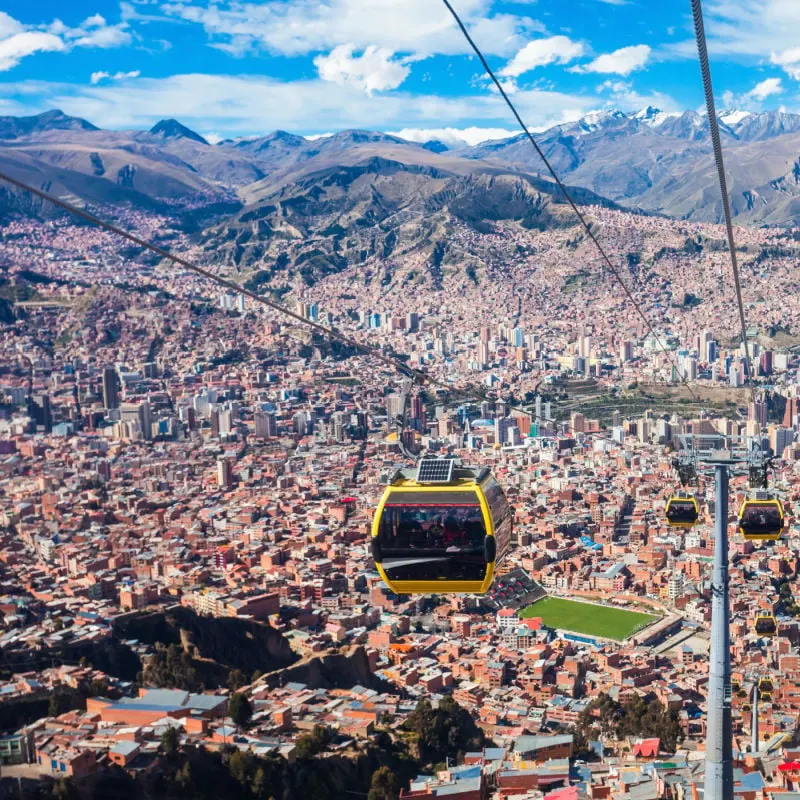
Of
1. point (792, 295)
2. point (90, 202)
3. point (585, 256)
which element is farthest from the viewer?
point (90, 202)

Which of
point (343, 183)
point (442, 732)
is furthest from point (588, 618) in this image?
point (343, 183)

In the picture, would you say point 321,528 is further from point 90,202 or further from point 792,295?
point 90,202

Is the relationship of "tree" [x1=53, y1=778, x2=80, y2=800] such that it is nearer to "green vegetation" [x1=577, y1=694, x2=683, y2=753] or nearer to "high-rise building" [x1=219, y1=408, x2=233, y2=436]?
"green vegetation" [x1=577, y1=694, x2=683, y2=753]

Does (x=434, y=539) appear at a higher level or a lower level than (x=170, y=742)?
higher

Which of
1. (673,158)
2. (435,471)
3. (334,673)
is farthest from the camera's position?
(673,158)

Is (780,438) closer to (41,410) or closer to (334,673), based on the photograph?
(334,673)

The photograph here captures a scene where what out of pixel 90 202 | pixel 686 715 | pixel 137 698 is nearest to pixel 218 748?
pixel 137 698
